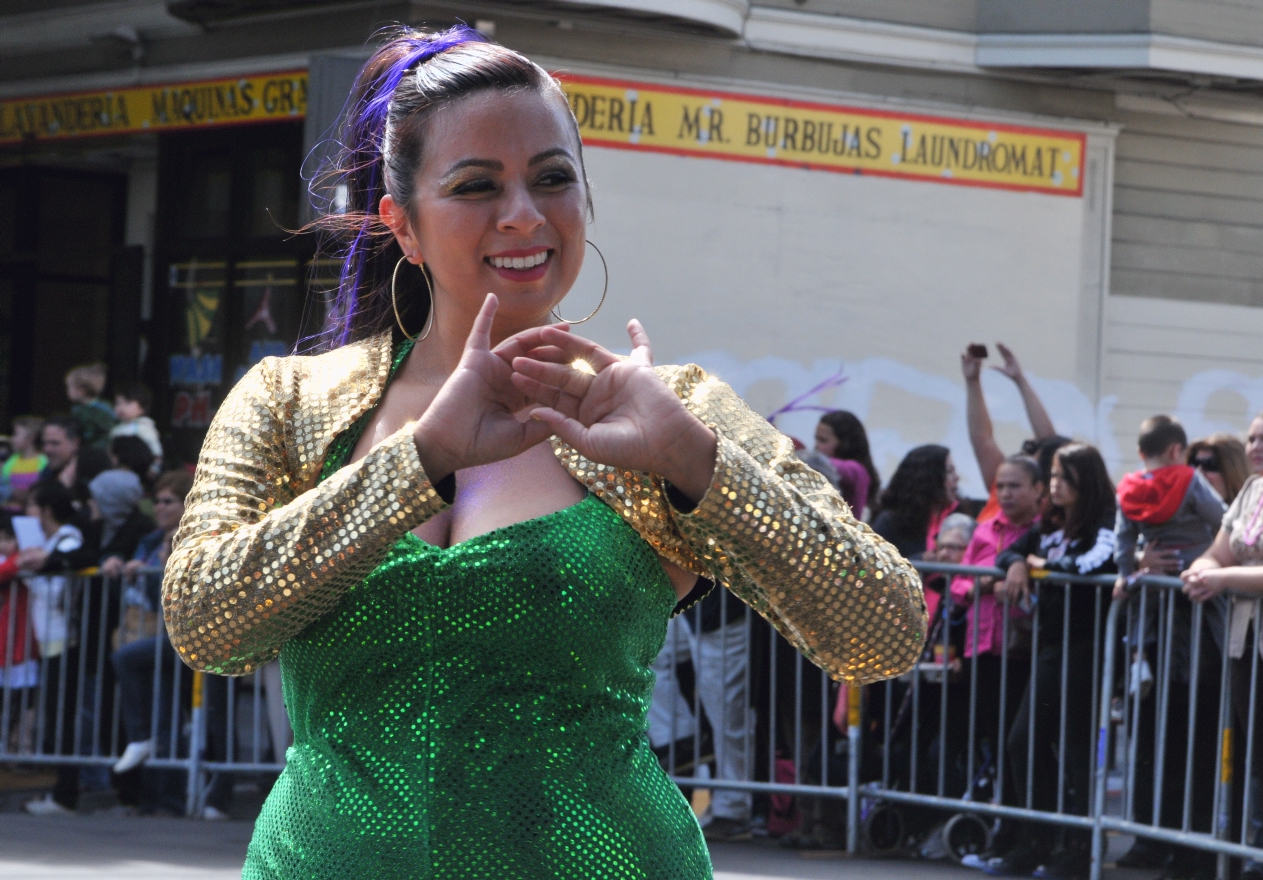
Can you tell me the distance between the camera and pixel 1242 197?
43.8 ft

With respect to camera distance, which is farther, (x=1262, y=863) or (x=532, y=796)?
(x=1262, y=863)

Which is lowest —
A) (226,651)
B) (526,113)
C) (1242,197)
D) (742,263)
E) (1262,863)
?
(1262,863)

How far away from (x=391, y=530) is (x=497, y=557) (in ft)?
0.48

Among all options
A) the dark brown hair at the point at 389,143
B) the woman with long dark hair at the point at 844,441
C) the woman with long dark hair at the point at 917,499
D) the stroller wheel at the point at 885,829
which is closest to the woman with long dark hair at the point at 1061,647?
the stroller wheel at the point at 885,829

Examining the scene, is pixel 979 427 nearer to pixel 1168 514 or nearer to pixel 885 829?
pixel 1168 514

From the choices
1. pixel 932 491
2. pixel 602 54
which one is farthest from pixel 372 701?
pixel 602 54

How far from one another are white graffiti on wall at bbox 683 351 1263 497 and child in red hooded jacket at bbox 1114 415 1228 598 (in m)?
4.38

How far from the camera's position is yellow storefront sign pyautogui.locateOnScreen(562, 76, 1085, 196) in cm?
1140

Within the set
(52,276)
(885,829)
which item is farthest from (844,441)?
(52,276)

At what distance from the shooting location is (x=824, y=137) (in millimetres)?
11953

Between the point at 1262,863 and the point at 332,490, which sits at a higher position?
the point at 332,490

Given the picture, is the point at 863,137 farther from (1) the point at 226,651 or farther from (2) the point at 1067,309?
(1) the point at 226,651

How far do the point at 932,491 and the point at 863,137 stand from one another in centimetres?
473

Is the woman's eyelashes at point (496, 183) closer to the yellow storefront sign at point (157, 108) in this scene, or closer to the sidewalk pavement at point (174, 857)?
the sidewalk pavement at point (174, 857)
